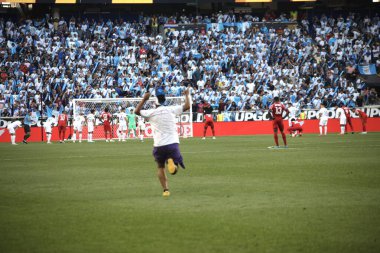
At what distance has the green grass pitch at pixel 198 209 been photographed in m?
8.36

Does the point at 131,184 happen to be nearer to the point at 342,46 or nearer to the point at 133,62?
the point at 133,62

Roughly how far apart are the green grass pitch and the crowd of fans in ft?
86.5

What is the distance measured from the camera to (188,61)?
5025cm

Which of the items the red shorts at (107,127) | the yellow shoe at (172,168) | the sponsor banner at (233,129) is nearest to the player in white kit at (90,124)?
the red shorts at (107,127)

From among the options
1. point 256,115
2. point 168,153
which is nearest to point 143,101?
point 168,153

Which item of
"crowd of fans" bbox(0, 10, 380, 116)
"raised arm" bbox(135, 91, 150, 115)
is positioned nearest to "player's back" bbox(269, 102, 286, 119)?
"raised arm" bbox(135, 91, 150, 115)

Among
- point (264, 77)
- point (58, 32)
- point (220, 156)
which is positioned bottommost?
point (220, 156)

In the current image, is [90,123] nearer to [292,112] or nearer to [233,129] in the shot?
[233,129]

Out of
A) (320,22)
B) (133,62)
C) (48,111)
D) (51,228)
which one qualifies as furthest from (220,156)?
(320,22)

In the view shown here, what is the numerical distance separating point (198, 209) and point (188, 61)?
1560 inches

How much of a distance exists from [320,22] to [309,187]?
147 ft

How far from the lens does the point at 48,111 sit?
144 ft

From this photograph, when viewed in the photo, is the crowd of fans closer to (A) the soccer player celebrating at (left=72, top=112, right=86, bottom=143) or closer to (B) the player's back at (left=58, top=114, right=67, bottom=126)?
(A) the soccer player celebrating at (left=72, top=112, right=86, bottom=143)

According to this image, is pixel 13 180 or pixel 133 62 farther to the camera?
pixel 133 62
